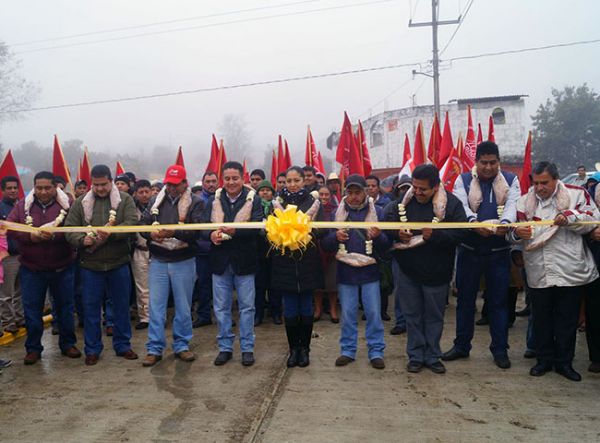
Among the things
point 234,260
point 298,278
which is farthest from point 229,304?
point 298,278

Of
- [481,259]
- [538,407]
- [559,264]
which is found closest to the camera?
[538,407]

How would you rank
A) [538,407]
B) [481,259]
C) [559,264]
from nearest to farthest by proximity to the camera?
[538,407]
[559,264]
[481,259]

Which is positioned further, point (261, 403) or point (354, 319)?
point (354, 319)

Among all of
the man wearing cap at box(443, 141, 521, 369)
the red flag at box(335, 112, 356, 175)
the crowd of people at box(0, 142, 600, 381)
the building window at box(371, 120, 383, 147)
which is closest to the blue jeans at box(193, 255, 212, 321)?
the crowd of people at box(0, 142, 600, 381)

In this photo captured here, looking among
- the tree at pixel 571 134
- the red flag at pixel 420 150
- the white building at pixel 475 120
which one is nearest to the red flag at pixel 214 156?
the red flag at pixel 420 150

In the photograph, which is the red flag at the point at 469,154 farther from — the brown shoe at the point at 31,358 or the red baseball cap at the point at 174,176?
the brown shoe at the point at 31,358

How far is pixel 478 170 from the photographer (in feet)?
14.8

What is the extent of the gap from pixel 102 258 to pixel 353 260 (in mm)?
2653

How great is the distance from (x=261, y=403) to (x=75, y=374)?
2088 millimetres

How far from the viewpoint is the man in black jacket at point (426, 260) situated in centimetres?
420

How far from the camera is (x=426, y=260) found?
4250 mm

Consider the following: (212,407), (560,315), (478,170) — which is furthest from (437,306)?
(212,407)

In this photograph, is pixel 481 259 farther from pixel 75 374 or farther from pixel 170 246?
pixel 75 374

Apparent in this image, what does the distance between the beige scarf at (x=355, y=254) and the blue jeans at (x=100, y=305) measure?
2381 mm
